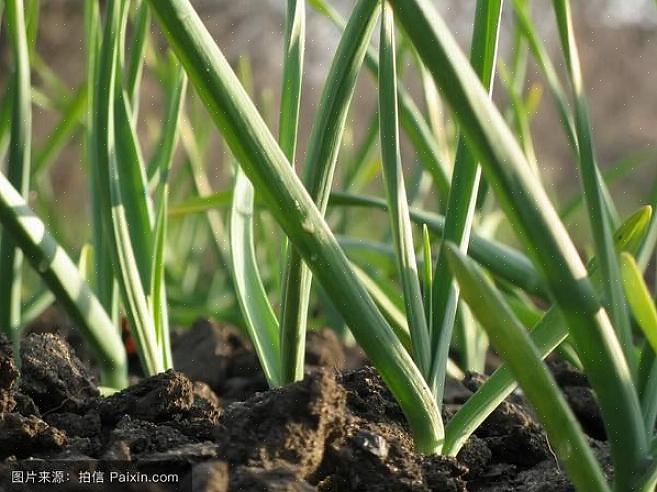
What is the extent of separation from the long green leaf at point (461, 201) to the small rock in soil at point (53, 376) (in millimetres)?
270

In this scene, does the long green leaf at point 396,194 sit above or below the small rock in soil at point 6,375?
above

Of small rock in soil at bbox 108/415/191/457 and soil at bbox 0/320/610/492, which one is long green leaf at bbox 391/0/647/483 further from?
small rock in soil at bbox 108/415/191/457

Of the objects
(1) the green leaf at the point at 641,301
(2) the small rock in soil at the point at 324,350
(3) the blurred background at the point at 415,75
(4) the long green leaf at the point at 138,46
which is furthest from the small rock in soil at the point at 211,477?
(3) the blurred background at the point at 415,75

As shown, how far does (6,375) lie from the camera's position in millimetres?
559

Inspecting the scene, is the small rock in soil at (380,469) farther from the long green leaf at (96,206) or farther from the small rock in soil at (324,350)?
the small rock in soil at (324,350)

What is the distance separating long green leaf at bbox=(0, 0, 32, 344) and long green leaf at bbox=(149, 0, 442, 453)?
0.36 m

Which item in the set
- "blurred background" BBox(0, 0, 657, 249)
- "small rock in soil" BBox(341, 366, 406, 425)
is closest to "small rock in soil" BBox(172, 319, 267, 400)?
"small rock in soil" BBox(341, 366, 406, 425)

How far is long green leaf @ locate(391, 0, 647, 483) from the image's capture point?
387mm

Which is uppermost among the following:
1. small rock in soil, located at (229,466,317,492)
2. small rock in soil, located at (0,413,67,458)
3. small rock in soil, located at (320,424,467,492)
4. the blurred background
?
the blurred background

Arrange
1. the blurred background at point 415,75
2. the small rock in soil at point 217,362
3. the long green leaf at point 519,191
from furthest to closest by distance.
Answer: the blurred background at point 415,75 → the small rock in soil at point 217,362 → the long green leaf at point 519,191

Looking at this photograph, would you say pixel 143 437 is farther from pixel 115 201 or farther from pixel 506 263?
pixel 506 263

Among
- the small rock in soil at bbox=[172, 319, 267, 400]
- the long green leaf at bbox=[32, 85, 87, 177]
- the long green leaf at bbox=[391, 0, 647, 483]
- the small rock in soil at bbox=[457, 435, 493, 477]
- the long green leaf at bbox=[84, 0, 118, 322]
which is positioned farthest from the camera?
the small rock in soil at bbox=[172, 319, 267, 400]

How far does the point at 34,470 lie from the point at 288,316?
197 millimetres

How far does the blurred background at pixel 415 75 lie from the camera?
15.5ft
